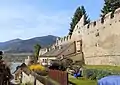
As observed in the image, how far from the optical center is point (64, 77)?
2111cm

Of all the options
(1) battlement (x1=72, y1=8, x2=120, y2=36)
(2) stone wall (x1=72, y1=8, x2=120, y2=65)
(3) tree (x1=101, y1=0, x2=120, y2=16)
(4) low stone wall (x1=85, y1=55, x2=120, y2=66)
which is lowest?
(4) low stone wall (x1=85, y1=55, x2=120, y2=66)

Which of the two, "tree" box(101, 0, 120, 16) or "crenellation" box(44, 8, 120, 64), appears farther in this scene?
"tree" box(101, 0, 120, 16)

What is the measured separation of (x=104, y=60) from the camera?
35.0m

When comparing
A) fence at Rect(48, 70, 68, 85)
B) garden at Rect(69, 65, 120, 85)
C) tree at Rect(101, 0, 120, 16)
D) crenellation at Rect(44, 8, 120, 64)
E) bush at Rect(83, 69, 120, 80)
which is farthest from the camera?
tree at Rect(101, 0, 120, 16)

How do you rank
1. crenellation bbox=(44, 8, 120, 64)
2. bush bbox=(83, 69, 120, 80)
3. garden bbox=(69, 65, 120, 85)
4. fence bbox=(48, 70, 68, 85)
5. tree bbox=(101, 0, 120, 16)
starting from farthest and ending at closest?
tree bbox=(101, 0, 120, 16) → crenellation bbox=(44, 8, 120, 64) → garden bbox=(69, 65, 120, 85) → bush bbox=(83, 69, 120, 80) → fence bbox=(48, 70, 68, 85)

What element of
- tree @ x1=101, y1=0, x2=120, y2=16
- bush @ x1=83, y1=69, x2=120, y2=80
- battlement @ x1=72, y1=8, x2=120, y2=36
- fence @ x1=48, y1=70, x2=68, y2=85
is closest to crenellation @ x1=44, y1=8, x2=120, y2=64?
battlement @ x1=72, y1=8, x2=120, y2=36

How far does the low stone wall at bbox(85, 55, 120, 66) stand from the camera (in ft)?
103

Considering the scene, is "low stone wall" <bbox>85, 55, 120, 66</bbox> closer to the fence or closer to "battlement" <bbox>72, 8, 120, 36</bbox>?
"battlement" <bbox>72, 8, 120, 36</bbox>

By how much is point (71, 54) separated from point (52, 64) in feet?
33.4

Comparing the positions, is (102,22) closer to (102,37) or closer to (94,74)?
(102,37)

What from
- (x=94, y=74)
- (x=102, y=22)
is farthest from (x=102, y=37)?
(x=94, y=74)

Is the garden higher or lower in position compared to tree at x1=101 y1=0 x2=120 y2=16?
lower

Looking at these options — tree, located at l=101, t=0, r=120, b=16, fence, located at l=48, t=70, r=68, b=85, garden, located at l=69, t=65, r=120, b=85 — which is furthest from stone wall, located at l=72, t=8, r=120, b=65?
A: fence, located at l=48, t=70, r=68, b=85

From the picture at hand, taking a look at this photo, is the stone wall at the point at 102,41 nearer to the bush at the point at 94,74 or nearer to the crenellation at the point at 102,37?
the crenellation at the point at 102,37
